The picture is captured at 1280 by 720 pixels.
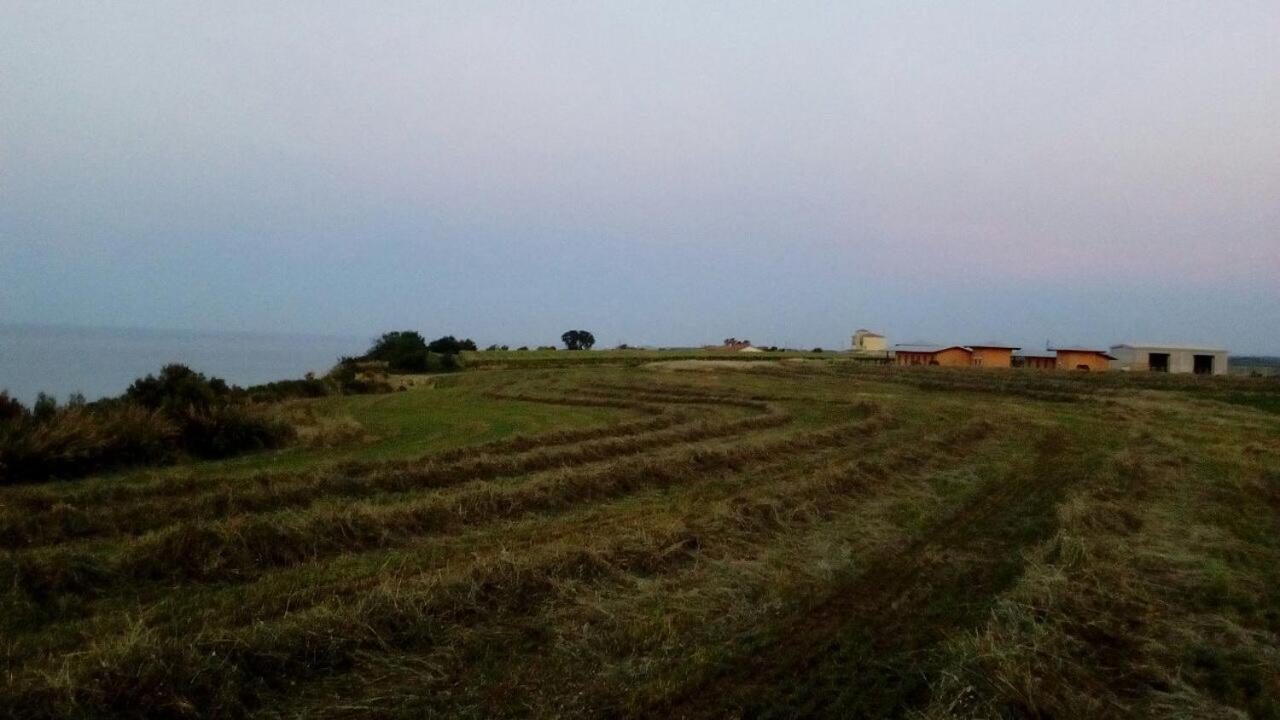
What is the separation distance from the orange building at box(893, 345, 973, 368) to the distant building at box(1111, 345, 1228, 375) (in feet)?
42.9

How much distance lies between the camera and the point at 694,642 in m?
6.89

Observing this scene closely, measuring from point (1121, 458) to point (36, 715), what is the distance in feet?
63.9

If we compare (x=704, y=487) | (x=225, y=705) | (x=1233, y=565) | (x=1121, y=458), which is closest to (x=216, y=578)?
(x=225, y=705)

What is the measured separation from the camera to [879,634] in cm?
713

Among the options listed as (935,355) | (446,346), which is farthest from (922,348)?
(446,346)

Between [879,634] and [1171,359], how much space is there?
76268 mm

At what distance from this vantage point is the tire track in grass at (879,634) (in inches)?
228

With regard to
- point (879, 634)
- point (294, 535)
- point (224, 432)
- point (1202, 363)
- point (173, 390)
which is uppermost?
point (1202, 363)

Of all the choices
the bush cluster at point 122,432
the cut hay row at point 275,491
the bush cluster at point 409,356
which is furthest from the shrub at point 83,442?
the bush cluster at point 409,356

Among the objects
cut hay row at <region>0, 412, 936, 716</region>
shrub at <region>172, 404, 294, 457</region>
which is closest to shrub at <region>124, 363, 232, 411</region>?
shrub at <region>172, 404, 294, 457</region>

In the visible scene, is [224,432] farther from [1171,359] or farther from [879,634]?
[1171,359]

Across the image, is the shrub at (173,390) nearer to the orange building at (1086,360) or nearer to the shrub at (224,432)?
the shrub at (224,432)

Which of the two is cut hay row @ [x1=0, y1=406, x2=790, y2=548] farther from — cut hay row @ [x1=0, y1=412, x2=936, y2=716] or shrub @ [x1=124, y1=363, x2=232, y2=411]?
shrub @ [x1=124, y1=363, x2=232, y2=411]

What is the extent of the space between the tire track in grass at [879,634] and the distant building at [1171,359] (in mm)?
65097
